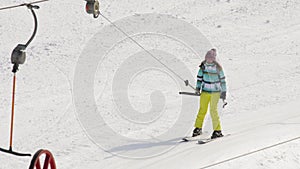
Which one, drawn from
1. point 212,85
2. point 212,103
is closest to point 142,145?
point 212,103

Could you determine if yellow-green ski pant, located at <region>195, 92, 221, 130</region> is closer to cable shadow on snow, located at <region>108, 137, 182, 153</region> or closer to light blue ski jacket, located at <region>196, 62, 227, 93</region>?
light blue ski jacket, located at <region>196, 62, 227, 93</region>

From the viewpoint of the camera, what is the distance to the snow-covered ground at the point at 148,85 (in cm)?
1191

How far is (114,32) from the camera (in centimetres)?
2398

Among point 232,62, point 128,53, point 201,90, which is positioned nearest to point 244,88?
point 232,62

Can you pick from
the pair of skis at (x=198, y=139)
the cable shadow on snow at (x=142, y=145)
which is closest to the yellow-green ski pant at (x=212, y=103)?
the pair of skis at (x=198, y=139)

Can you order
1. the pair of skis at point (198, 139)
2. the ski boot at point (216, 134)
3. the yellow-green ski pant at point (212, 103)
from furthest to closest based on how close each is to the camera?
the ski boot at point (216, 134) → the yellow-green ski pant at point (212, 103) → the pair of skis at point (198, 139)

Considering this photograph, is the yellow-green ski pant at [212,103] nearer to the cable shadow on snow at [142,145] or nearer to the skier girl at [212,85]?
the skier girl at [212,85]

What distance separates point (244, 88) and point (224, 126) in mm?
3464

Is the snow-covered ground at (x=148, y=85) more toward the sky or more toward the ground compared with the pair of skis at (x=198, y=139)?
more toward the sky

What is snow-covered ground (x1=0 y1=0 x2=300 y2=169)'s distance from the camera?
11914 millimetres

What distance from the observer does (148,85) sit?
17781mm

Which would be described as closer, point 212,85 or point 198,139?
point 212,85

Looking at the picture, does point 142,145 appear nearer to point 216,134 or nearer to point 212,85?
point 216,134

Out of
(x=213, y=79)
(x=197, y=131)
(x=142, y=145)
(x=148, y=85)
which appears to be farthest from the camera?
(x=148, y=85)
